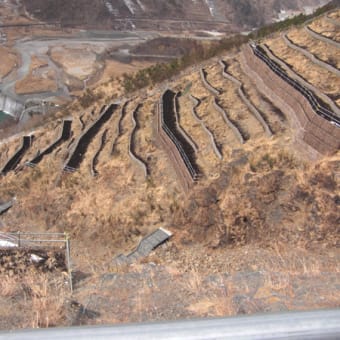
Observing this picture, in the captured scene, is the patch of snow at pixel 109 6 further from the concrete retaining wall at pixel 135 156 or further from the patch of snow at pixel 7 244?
the patch of snow at pixel 7 244

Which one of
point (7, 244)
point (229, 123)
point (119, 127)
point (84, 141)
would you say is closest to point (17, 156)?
point (84, 141)

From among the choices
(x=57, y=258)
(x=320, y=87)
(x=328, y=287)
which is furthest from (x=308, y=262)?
(x=320, y=87)

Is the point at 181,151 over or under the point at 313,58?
under

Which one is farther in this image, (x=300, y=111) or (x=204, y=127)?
(x=204, y=127)

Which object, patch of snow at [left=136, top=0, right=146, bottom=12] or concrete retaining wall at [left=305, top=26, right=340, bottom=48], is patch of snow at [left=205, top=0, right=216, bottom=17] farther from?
concrete retaining wall at [left=305, top=26, right=340, bottom=48]

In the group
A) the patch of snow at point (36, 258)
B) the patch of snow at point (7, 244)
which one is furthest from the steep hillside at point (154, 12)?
the patch of snow at point (36, 258)

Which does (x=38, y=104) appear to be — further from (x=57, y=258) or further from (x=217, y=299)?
(x=217, y=299)

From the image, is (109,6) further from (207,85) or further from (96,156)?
(96,156)
